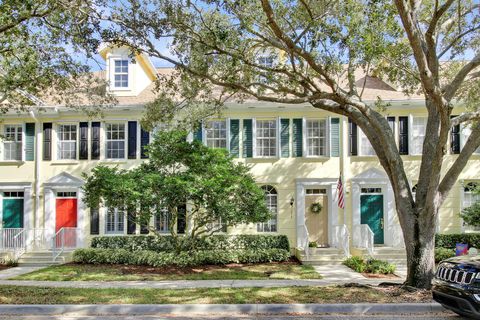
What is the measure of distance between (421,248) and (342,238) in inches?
296

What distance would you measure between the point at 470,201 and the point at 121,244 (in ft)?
45.0

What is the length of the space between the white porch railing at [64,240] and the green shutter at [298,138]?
9186 mm

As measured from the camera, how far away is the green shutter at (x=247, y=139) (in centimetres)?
1817

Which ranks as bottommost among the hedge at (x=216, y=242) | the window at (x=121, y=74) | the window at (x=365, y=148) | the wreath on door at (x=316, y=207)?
the hedge at (x=216, y=242)

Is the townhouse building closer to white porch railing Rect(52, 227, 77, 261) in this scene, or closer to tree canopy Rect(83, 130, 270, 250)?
white porch railing Rect(52, 227, 77, 261)

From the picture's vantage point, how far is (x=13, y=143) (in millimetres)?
18641

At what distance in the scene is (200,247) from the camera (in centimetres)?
1678

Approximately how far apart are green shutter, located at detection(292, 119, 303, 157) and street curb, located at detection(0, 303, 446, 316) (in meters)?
10.3

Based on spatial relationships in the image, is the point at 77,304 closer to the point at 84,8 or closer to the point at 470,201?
the point at 84,8

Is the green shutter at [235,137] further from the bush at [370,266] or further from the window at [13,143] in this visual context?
the window at [13,143]

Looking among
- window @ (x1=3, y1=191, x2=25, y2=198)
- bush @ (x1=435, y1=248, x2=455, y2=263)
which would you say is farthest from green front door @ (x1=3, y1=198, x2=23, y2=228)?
bush @ (x1=435, y1=248, x2=455, y2=263)

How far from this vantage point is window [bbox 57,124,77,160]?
1867 centimetres

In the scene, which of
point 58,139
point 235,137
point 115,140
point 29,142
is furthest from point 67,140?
point 235,137

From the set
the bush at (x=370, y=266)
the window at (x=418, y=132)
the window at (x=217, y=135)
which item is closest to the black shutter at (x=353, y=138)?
the window at (x=418, y=132)
